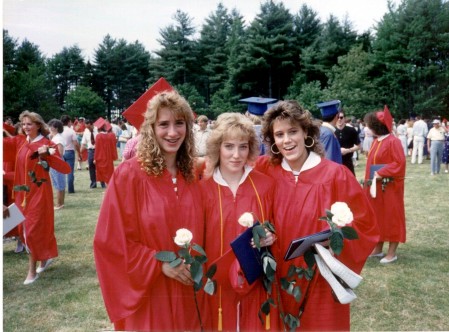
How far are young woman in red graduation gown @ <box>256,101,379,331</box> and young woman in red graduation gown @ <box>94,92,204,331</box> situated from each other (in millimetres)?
510

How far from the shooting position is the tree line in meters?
6.75

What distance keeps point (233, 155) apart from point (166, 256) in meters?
→ 0.75

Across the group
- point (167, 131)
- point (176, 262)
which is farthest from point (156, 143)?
point (176, 262)

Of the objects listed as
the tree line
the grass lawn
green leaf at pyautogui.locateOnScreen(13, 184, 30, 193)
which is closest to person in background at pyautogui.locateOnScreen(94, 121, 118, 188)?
the tree line

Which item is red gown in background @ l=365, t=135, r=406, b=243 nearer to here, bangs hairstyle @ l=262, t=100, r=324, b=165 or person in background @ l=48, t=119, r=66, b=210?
bangs hairstyle @ l=262, t=100, r=324, b=165

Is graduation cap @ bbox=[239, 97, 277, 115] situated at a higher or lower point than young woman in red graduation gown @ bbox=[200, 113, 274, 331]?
higher

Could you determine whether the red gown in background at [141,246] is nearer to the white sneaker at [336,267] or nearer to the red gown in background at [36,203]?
the white sneaker at [336,267]

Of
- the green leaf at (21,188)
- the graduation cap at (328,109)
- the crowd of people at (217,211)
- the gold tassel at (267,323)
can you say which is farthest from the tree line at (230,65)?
the gold tassel at (267,323)

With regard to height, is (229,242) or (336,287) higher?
(229,242)

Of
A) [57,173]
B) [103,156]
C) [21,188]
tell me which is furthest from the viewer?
[103,156]

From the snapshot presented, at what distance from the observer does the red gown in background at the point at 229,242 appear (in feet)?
7.73

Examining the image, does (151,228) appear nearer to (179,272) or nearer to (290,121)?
(179,272)

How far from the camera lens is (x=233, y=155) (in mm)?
2496

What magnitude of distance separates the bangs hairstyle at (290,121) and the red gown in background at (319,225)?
0.24 meters
